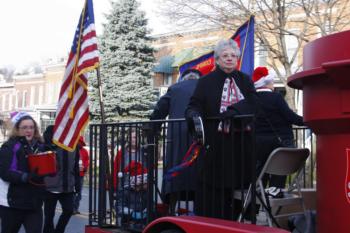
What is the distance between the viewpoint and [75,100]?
567 centimetres

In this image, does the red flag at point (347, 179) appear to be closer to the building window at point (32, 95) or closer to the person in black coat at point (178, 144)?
the person in black coat at point (178, 144)

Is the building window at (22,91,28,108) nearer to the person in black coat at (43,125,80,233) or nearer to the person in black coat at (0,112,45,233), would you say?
the person in black coat at (43,125,80,233)

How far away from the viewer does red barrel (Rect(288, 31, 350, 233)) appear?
2910mm

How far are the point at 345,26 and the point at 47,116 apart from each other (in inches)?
1424

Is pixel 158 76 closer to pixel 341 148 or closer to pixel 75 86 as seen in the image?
pixel 75 86

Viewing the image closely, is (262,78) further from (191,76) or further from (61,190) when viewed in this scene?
(61,190)

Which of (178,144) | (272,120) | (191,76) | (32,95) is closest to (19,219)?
(178,144)

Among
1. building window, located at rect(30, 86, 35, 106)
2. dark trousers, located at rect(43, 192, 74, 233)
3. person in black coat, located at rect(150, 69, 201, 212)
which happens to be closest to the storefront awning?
building window, located at rect(30, 86, 35, 106)

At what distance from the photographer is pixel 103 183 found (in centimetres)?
516

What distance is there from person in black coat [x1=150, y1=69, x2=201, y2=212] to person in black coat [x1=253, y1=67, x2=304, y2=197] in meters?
0.72

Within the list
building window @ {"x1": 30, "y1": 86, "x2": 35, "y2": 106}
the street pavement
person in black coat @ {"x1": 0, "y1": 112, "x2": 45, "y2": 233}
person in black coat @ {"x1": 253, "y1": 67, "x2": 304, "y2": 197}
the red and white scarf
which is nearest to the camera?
the red and white scarf

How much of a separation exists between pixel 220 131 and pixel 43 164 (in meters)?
2.16

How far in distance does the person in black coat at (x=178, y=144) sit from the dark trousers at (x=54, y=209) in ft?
7.16

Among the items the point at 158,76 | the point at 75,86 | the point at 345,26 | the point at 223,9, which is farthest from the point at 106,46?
the point at 75,86
